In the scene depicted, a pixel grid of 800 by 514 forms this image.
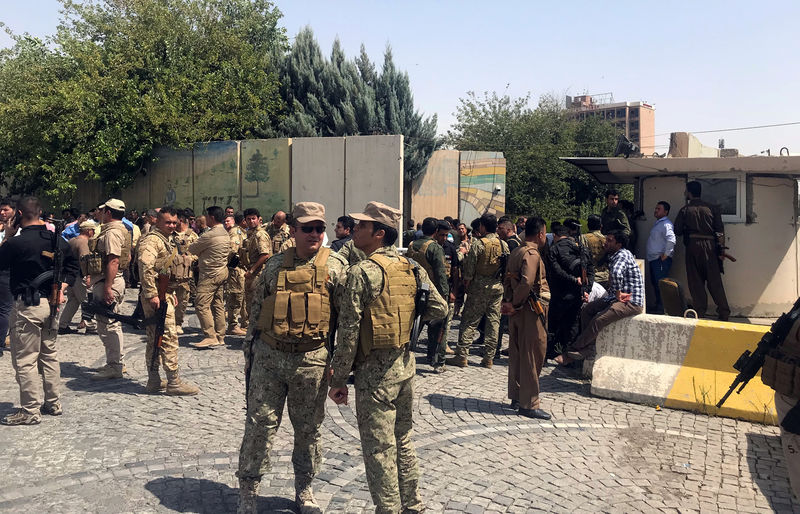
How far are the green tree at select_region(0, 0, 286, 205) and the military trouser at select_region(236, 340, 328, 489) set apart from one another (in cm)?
1691

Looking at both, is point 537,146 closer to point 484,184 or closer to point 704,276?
point 484,184

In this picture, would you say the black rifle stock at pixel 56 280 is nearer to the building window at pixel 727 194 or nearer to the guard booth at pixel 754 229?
the guard booth at pixel 754 229

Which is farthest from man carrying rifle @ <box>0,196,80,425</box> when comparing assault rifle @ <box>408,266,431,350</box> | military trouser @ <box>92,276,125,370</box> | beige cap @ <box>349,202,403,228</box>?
assault rifle @ <box>408,266,431,350</box>

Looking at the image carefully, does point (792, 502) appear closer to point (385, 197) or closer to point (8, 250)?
point (8, 250)

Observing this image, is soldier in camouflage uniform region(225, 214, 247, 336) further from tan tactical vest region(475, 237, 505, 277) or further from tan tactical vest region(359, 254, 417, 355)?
tan tactical vest region(359, 254, 417, 355)

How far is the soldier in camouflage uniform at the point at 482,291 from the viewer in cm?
841

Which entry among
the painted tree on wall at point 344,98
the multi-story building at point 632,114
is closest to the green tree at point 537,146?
the painted tree on wall at point 344,98

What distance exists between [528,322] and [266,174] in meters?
14.1

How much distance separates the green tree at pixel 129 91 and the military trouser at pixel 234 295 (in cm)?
1077

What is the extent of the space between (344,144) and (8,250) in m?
12.7

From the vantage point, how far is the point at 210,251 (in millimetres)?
9180

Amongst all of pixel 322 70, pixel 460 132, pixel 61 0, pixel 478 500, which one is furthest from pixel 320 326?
pixel 460 132

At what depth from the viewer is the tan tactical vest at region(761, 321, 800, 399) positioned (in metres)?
3.91

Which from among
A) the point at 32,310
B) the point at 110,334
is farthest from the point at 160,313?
the point at 32,310
